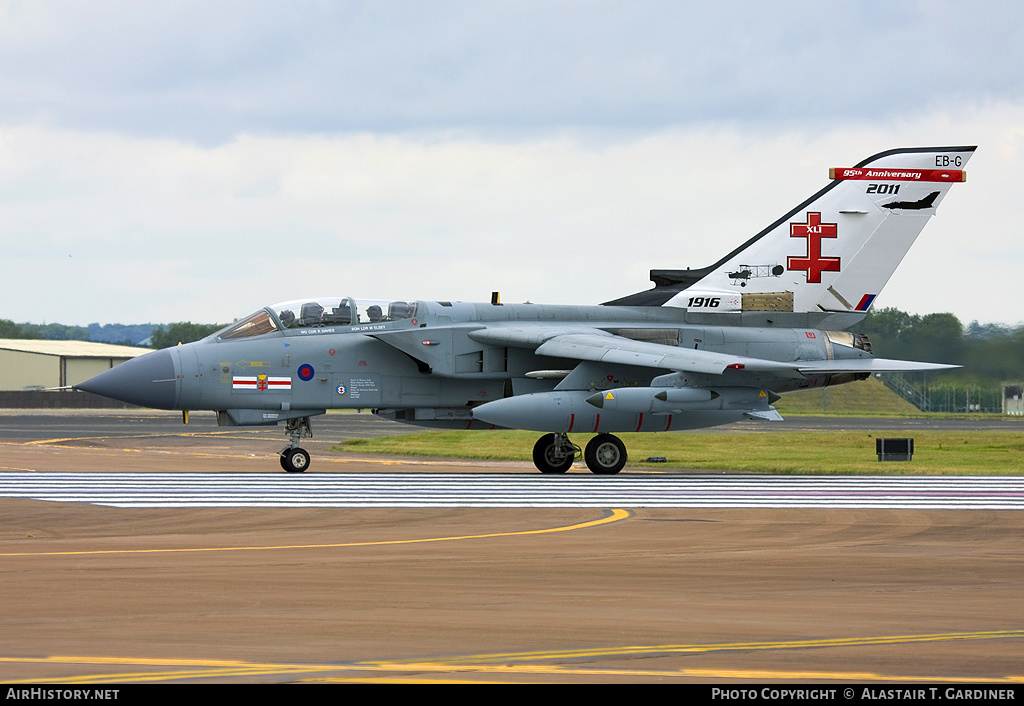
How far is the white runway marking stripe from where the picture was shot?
54.9ft

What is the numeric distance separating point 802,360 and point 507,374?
580 centimetres

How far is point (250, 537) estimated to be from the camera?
1278 centimetres

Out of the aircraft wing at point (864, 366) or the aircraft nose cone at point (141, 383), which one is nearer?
the aircraft nose cone at point (141, 383)

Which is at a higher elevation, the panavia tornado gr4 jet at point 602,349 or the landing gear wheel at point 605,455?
the panavia tornado gr4 jet at point 602,349

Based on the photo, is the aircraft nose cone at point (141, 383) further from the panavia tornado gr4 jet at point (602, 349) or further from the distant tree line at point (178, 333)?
the distant tree line at point (178, 333)

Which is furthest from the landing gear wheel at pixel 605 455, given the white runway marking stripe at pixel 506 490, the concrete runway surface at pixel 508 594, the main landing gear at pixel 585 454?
the concrete runway surface at pixel 508 594

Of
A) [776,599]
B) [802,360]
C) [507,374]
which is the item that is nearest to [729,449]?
[802,360]

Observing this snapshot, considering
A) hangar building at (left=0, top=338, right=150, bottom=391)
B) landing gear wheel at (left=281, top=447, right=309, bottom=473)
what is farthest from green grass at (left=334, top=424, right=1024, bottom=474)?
hangar building at (left=0, top=338, right=150, bottom=391)

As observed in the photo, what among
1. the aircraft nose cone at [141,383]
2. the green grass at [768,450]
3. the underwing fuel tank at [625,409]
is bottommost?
the green grass at [768,450]

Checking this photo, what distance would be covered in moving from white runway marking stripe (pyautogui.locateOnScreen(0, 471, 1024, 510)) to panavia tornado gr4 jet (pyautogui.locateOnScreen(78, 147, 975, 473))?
4.22 ft

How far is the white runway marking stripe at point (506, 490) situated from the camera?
16734mm

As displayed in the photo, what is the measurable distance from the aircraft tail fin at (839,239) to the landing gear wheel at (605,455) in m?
3.45

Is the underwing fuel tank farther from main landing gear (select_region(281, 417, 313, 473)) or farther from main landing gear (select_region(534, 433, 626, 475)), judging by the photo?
main landing gear (select_region(281, 417, 313, 473))
